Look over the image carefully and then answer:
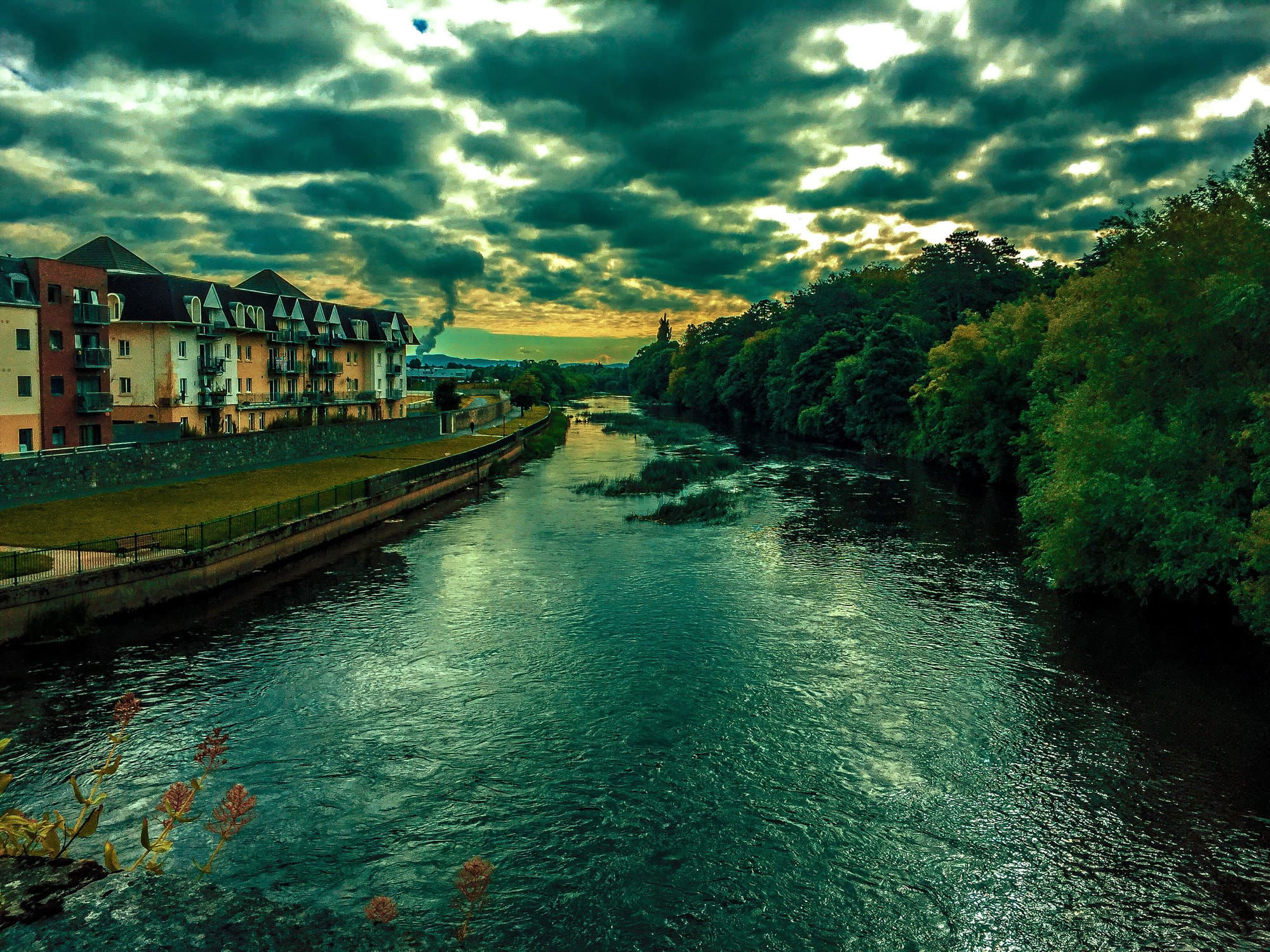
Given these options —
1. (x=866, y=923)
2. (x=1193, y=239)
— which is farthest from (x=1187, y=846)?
(x=1193, y=239)

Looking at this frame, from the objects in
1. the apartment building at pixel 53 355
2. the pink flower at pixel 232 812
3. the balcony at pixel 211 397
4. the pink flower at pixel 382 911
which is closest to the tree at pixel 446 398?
the balcony at pixel 211 397

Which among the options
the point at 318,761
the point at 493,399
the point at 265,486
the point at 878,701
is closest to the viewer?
the point at 318,761

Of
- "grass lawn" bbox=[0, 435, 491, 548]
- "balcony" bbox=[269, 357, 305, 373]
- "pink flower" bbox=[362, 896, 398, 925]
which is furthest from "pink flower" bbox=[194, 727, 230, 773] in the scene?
"balcony" bbox=[269, 357, 305, 373]

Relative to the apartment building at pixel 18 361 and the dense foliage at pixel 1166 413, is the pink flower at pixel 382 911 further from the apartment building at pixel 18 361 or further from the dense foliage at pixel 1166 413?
the apartment building at pixel 18 361

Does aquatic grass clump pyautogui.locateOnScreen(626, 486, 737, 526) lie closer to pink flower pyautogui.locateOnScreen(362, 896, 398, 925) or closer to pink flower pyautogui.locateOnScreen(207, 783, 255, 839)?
pink flower pyautogui.locateOnScreen(207, 783, 255, 839)

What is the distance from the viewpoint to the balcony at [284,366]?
3063 inches

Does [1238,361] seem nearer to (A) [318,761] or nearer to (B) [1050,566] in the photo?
(B) [1050,566]

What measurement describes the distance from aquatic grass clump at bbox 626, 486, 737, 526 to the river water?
13.4 metres

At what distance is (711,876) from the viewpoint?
47.7 feet

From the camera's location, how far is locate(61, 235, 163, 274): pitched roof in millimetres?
67500

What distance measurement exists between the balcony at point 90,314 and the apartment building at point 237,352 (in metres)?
3.50

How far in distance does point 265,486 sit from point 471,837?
37.1 metres

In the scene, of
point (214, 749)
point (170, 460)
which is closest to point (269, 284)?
point (170, 460)

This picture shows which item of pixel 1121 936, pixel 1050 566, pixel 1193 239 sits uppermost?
pixel 1193 239
